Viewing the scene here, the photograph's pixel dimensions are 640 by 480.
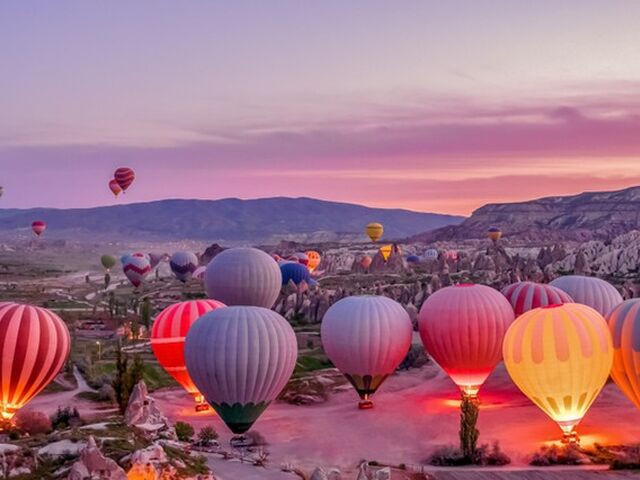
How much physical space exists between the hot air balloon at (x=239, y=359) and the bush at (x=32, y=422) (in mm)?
6244

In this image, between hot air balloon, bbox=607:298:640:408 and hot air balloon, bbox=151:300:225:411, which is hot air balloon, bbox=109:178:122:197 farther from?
hot air balloon, bbox=607:298:640:408

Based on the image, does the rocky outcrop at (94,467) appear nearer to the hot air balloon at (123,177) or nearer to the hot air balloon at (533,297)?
the hot air balloon at (533,297)

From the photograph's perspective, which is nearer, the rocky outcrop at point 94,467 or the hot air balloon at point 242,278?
the rocky outcrop at point 94,467

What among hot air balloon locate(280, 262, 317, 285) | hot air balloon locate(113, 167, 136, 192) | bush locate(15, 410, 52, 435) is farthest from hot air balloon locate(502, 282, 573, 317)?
hot air balloon locate(113, 167, 136, 192)

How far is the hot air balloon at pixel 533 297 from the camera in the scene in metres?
39.6

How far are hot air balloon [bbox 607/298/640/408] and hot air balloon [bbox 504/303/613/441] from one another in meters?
0.39

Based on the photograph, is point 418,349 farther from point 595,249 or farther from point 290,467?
point 595,249

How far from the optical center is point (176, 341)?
120ft

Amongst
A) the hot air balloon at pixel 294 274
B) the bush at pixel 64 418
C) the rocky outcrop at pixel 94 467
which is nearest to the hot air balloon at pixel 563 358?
the rocky outcrop at pixel 94 467

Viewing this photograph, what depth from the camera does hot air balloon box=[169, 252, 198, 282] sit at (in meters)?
110

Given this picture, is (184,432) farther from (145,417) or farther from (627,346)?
(627,346)

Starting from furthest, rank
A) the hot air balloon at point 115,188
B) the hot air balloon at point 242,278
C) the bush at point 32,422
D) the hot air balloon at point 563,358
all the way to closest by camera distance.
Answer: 1. the hot air balloon at point 115,188
2. the hot air balloon at point 242,278
3. the bush at point 32,422
4. the hot air balloon at point 563,358

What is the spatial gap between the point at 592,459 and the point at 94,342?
129ft

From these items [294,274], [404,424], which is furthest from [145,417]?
[294,274]
